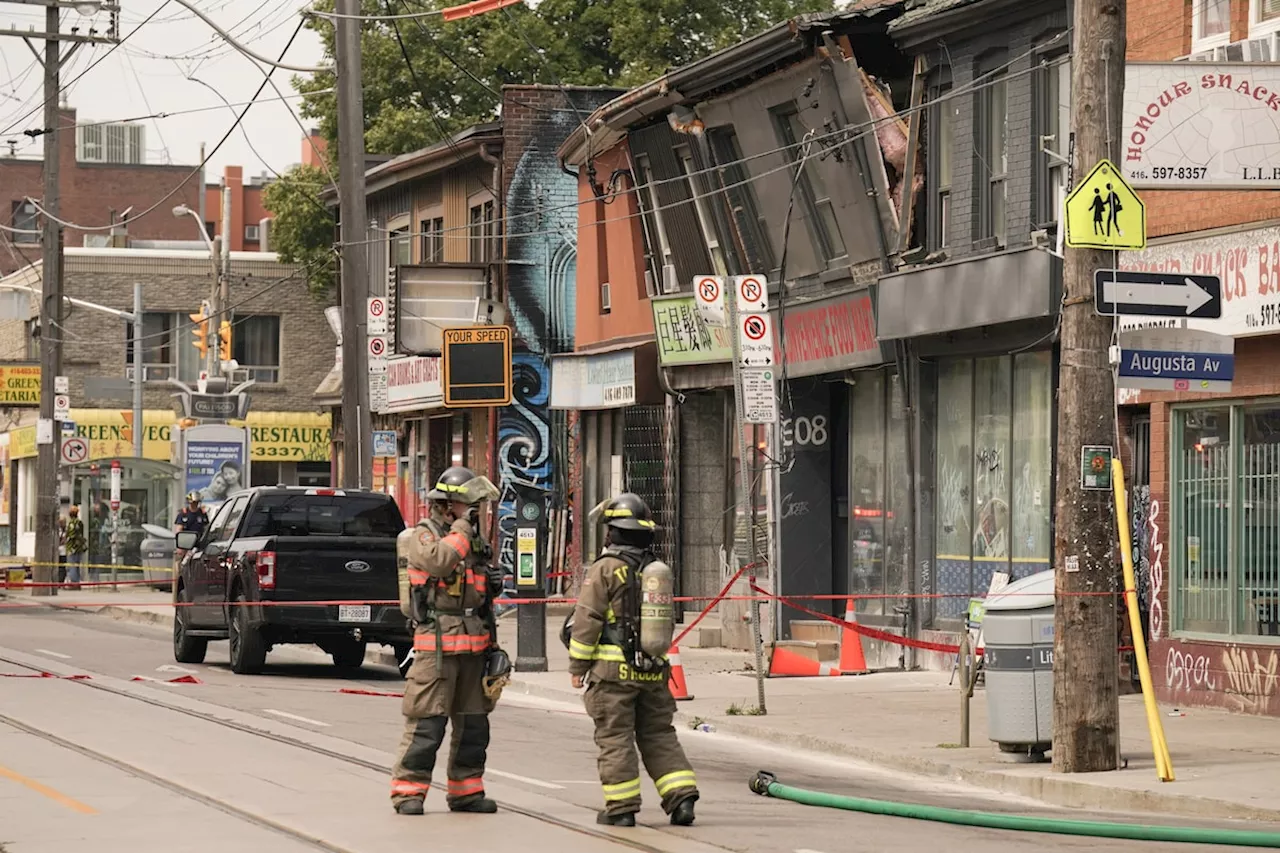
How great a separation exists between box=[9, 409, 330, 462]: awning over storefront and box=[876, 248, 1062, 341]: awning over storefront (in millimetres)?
39439

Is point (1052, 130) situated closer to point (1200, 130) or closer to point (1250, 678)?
point (1200, 130)

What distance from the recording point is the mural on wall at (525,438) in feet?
121

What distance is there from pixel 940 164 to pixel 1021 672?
9.43 meters

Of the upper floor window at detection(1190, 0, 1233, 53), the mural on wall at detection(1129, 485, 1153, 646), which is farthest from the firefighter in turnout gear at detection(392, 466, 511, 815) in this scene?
the upper floor window at detection(1190, 0, 1233, 53)

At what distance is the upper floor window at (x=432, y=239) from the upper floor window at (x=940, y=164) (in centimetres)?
1833

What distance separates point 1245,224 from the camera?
17609 millimetres

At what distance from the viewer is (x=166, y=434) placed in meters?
61.6

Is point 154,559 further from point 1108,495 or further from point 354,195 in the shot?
point 1108,495

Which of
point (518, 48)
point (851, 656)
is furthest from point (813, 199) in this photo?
point (518, 48)

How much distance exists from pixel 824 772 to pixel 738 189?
13.2 meters

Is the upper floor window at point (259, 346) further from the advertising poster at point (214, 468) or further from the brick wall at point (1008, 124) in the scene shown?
the brick wall at point (1008, 124)

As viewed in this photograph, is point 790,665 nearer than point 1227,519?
No

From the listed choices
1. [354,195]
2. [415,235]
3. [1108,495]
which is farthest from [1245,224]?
[415,235]

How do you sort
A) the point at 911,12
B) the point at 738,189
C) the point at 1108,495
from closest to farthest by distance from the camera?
the point at 1108,495
the point at 911,12
the point at 738,189
